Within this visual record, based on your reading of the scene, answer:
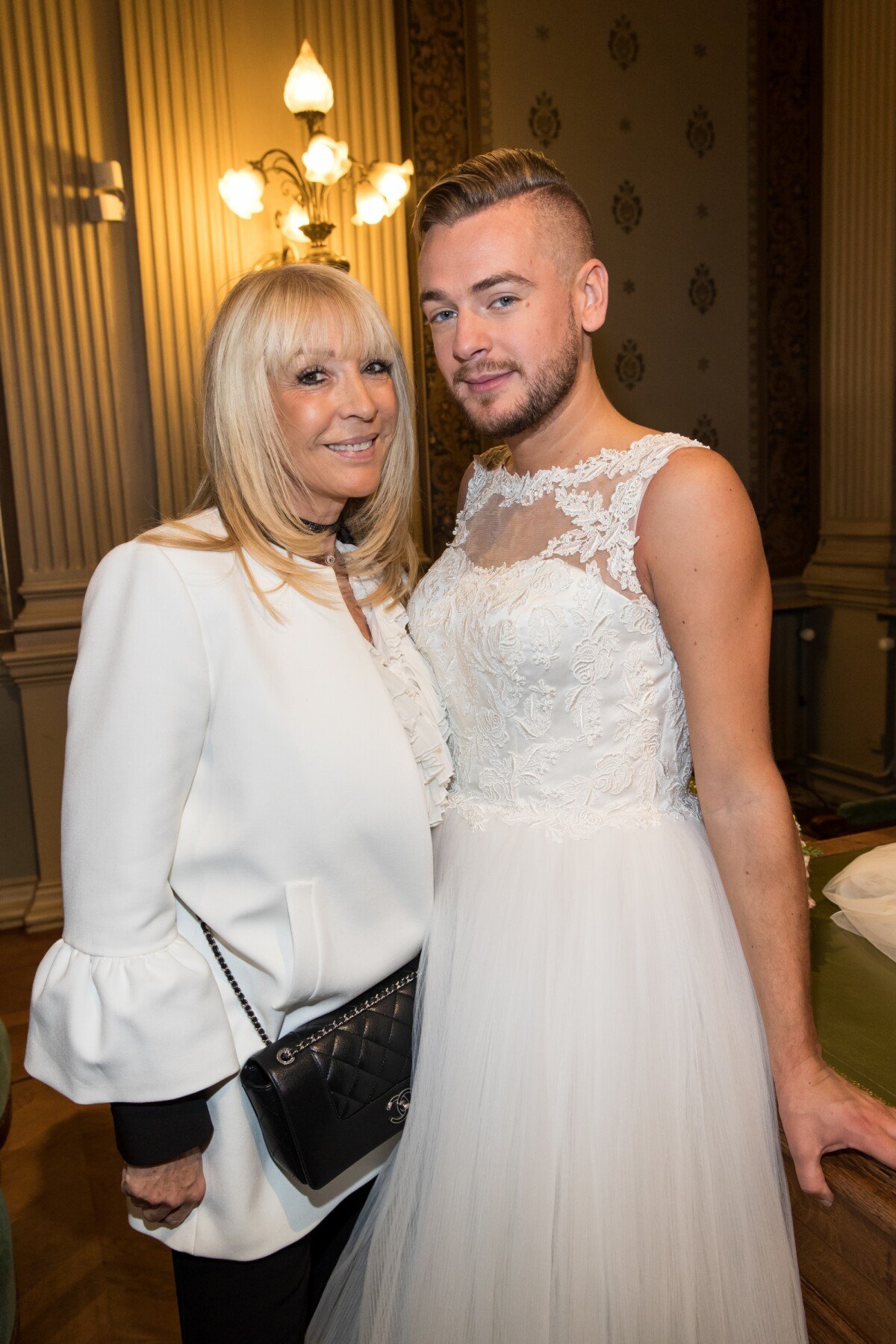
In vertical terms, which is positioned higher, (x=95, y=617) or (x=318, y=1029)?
(x=95, y=617)

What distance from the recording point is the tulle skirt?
1271 millimetres

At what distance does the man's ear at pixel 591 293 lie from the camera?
5.23 ft

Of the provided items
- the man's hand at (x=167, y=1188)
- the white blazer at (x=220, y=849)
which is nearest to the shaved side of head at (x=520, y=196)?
the white blazer at (x=220, y=849)

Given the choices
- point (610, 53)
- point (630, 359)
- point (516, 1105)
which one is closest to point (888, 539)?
point (630, 359)

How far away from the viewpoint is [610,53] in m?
4.98

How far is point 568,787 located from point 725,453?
15.0ft

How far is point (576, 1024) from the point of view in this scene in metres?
1.38

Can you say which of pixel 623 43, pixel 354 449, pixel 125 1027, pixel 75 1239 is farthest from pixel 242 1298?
pixel 623 43

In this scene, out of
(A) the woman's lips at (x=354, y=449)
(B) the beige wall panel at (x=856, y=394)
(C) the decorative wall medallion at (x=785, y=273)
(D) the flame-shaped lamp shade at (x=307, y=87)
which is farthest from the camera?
(C) the decorative wall medallion at (x=785, y=273)

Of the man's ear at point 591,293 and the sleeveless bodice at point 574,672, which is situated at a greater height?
the man's ear at point 591,293

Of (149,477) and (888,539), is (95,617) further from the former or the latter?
(888,539)

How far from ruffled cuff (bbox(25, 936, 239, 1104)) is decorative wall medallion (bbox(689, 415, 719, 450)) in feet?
15.9

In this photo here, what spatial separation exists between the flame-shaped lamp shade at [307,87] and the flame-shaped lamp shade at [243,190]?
302 mm

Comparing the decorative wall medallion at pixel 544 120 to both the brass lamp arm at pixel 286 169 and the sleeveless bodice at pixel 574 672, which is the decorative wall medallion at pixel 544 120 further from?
the sleeveless bodice at pixel 574 672
